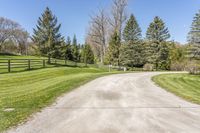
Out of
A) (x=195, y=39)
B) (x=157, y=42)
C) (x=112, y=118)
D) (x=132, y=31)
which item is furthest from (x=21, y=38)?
(x=112, y=118)

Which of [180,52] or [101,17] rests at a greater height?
[101,17]

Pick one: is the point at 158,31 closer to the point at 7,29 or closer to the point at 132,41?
the point at 132,41

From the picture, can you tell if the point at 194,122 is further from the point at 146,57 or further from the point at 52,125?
the point at 146,57

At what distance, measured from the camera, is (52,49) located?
31.9 m

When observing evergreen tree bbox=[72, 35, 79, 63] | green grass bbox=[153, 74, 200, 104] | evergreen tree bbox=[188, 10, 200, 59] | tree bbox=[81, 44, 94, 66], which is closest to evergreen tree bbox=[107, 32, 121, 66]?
evergreen tree bbox=[188, 10, 200, 59]

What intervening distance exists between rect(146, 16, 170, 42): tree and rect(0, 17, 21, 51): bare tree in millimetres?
40243

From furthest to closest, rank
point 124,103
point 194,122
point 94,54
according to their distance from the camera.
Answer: point 94,54 → point 124,103 → point 194,122

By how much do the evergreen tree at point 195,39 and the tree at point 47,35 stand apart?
19688 mm

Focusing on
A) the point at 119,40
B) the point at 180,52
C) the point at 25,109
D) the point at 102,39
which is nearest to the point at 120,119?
the point at 25,109

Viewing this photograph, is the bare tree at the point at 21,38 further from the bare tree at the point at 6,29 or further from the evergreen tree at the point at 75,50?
the evergreen tree at the point at 75,50

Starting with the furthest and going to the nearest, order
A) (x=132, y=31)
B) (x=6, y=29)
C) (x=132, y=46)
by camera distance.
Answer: (x=6, y=29) → (x=132, y=31) → (x=132, y=46)

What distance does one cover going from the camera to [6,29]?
A: 5866 cm

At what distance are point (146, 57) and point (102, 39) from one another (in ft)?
34.9

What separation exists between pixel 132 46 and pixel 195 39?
12752mm
